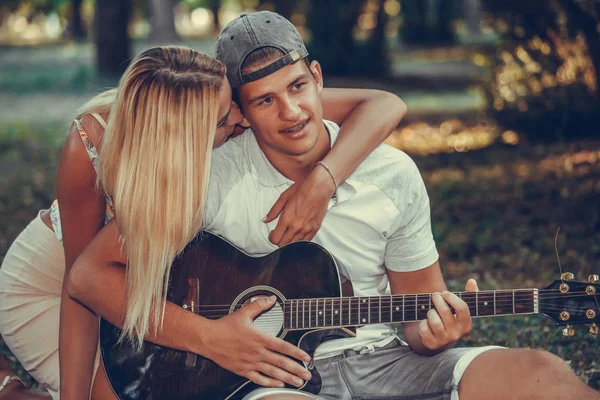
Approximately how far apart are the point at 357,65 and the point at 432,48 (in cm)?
1143

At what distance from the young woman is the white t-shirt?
8 cm

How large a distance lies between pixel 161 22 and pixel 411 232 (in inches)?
1009

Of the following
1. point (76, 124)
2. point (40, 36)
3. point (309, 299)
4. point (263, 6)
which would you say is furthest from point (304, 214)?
point (40, 36)

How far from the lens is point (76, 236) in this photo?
3.53 meters

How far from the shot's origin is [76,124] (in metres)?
3.57

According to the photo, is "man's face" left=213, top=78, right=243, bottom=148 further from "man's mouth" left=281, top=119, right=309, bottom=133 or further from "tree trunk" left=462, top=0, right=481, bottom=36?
"tree trunk" left=462, top=0, right=481, bottom=36

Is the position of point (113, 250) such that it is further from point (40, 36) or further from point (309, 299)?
point (40, 36)

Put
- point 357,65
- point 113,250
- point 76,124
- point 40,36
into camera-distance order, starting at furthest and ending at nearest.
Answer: point 40,36
point 357,65
point 76,124
point 113,250

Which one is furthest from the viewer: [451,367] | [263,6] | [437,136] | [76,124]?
[263,6]

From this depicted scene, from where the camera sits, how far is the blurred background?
6.61 metres

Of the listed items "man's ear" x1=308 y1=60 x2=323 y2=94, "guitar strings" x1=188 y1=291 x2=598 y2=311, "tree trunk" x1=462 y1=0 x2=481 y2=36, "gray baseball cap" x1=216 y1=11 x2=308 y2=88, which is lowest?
"tree trunk" x1=462 y1=0 x2=481 y2=36

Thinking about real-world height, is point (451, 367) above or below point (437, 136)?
above

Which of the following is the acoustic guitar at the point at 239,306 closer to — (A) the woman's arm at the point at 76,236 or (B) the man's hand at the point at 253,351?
(B) the man's hand at the point at 253,351

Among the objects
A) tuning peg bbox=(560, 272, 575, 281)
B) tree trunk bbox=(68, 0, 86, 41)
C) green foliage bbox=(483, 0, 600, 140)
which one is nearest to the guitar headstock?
tuning peg bbox=(560, 272, 575, 281)
